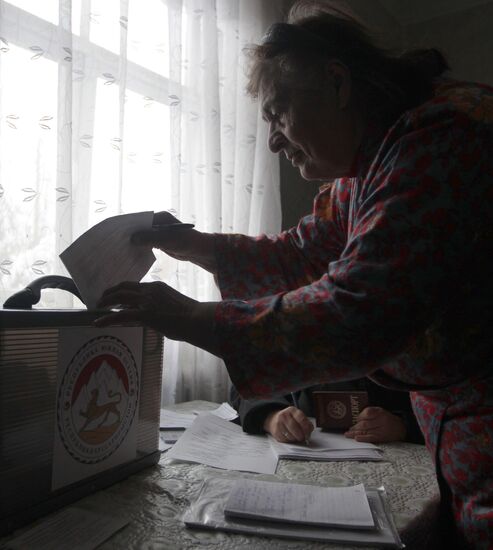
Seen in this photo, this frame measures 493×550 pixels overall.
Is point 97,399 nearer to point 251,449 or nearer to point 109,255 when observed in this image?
point 109,255

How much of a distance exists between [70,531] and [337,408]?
24.2 inches

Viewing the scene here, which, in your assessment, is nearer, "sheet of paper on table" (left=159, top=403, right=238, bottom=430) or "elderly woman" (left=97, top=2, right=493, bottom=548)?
"elderly woman" (left=97, top=2, right=493, bottom=548)

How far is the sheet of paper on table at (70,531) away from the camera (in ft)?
1.68

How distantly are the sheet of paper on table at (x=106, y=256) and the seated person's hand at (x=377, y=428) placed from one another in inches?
20.4

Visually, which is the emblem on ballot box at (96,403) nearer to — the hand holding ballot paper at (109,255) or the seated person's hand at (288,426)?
the hand holding ballot paper at (109,255)

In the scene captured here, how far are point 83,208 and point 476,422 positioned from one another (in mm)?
960

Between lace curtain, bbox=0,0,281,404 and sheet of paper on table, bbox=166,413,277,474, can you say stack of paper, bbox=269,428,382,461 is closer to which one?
sheet of paper on table, bbox=166,413,277,474

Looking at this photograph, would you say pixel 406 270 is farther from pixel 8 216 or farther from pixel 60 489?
pixel 8 216

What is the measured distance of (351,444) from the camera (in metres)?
0.92

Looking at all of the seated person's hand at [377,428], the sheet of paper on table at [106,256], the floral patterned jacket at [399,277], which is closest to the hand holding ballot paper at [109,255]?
the sheet of paper on table at [106,256]

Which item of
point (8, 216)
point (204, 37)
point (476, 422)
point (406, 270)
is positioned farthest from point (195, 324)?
point (204, 37)

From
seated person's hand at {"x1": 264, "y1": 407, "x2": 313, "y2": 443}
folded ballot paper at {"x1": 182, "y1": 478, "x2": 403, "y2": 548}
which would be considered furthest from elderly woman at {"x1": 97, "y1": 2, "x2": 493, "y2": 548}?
seated person's hand at {"x1": 264, "y1": 407, "x2": 313, "y2": 443}

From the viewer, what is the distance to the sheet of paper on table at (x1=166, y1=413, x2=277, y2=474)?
0.81 metres

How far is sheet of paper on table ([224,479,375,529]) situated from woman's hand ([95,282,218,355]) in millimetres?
212
